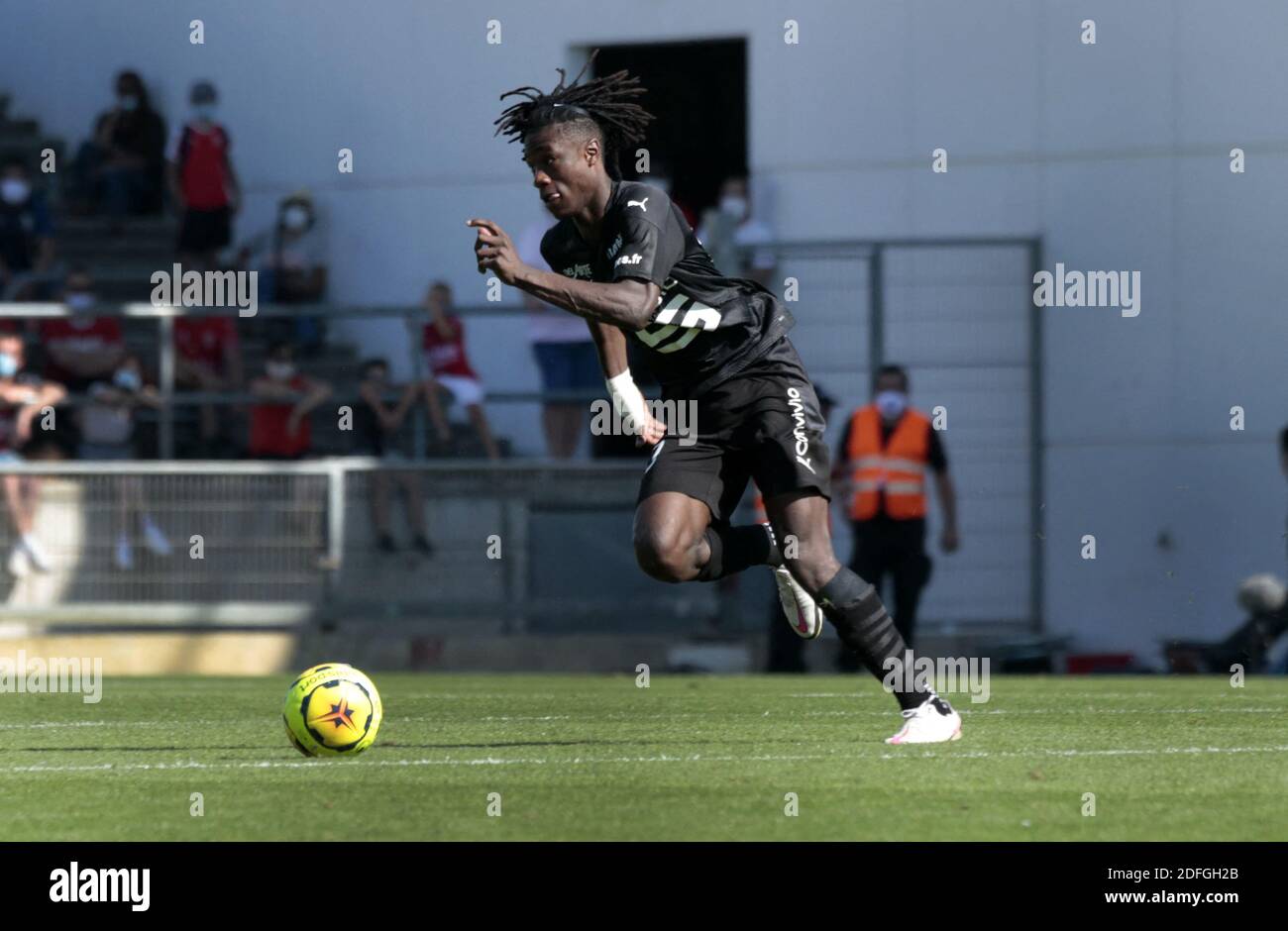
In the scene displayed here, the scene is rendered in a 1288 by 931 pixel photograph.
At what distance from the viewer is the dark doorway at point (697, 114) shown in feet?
70.1

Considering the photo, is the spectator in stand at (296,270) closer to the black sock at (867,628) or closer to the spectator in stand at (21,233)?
the spectator in stand at (21,233)

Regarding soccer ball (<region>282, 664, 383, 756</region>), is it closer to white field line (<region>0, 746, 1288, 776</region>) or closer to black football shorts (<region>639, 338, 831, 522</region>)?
white field line (<region>0, 746, 1288, 776</region>)

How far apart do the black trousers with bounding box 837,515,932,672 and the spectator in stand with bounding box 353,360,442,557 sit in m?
3.34

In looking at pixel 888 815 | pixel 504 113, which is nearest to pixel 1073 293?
pixel 504 113

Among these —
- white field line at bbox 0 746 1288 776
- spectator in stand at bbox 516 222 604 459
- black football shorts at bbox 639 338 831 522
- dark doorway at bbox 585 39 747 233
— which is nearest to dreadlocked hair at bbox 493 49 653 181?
black football shorts at bbox 639 338 831 522

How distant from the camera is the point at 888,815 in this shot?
248 inches

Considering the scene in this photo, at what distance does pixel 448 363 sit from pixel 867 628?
9.72 meters

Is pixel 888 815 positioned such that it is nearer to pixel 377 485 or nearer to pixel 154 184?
pixel 377 485

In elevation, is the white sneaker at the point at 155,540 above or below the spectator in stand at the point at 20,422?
below

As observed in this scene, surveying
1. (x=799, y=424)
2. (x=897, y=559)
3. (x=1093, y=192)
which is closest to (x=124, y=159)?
(x=1093, y=192)

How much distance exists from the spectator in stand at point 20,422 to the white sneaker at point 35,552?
1.7 inches

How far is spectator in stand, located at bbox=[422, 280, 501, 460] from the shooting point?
55.3 ft

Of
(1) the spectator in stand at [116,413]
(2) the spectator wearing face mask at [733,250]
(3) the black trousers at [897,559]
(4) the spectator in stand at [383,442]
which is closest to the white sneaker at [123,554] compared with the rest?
(1) the spectator in stand at [116,413]

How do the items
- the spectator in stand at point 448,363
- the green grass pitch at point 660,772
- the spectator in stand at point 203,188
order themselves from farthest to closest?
the spectator in stand at point 203,188
the spectator in stand at point 448,363
the green grass pitch at point 660,772
